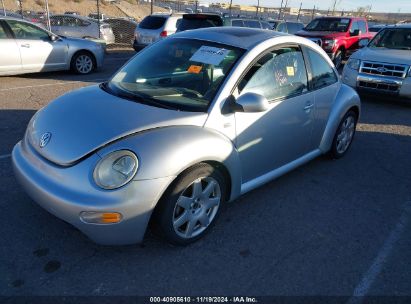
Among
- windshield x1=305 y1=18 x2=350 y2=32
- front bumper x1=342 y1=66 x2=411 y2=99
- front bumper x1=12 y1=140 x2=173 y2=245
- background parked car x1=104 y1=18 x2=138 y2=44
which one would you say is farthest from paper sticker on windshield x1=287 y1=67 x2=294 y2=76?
background parked car x1=104 y1=18 x2=138 y2=44

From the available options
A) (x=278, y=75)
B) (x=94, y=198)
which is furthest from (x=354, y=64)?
(x=94, y=198)

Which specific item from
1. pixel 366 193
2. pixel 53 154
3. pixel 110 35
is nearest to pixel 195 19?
pixel 110 35

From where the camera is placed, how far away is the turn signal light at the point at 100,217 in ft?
7.73

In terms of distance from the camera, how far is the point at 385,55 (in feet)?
25.4

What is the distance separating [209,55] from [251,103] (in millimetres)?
663

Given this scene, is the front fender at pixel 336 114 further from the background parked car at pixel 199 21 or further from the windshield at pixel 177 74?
the background parked car at pixel 199 21

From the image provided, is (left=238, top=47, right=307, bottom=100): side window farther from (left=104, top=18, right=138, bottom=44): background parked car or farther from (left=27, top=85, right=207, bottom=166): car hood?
(left=104, top=18, right=138, bottom=44): background parked car

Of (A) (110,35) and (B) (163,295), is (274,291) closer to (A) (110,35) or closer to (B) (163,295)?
(B) (163,295)

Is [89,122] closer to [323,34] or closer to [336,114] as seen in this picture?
[336,114]

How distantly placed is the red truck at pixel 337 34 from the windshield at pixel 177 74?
32.5ft

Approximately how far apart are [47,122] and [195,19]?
8791mm

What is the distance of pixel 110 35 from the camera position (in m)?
15.2

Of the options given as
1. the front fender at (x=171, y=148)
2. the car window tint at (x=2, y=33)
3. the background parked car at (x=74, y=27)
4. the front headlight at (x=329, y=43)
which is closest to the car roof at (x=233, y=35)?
the front fender at (x=171, y=148)

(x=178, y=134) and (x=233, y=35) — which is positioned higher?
(x=233, y=35)
